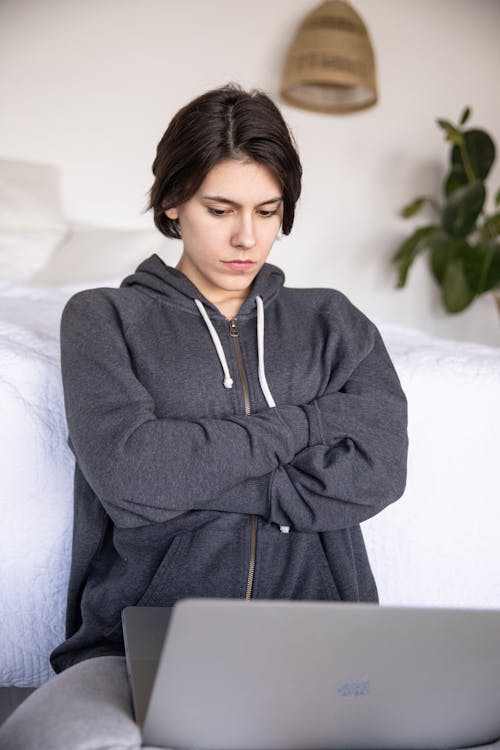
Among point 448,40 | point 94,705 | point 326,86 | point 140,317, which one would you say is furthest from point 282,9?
point 94,705

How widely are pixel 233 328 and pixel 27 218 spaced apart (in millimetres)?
1746

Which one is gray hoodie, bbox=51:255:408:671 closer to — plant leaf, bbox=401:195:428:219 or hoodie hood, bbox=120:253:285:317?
hoodie hood, bbox=120:253:285:317

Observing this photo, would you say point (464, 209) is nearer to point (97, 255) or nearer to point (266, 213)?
point (97, 255)

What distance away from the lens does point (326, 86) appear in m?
3.61

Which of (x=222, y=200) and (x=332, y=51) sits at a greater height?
(x=332, y=51)

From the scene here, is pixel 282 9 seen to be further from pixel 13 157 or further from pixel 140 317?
pixel 140 317

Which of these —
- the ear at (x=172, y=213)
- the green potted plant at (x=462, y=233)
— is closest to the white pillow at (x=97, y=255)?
the ear at (x=172, y=213)

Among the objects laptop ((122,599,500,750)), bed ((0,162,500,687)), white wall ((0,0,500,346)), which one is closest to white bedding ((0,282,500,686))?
bed ((0,162,500,687))

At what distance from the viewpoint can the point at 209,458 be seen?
1059 mm

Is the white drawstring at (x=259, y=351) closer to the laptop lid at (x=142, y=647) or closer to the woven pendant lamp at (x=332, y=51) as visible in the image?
the laptop lid at (x=142, y=647)

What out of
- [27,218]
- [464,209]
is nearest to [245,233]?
[27,218]

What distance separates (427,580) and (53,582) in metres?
0.57

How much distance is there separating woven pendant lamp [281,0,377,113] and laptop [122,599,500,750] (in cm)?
280

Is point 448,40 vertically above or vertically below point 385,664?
above
